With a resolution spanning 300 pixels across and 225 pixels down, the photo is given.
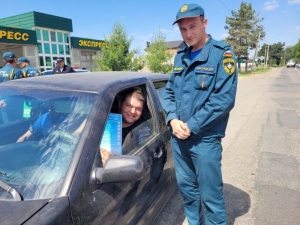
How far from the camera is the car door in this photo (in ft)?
4.10

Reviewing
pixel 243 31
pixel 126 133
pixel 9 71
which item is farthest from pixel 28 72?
pixel 243 31

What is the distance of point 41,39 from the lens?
18.9 meters

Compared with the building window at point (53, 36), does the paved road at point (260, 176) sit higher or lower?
lower

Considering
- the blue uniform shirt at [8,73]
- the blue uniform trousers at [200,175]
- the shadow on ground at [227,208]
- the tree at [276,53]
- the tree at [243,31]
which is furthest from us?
the tree at [276,53]

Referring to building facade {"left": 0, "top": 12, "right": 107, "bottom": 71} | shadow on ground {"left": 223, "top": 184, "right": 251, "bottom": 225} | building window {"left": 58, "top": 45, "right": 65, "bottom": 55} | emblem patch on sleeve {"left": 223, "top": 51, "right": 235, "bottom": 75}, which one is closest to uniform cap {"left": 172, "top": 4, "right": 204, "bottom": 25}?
emblem patch on sleeve {"left": 223, "top": 51, "right": 235, "bottom": 75}

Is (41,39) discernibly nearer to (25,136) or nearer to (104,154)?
(25,136)

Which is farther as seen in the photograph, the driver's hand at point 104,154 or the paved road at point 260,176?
the paved road at point 260,176

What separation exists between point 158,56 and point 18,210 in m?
16.3

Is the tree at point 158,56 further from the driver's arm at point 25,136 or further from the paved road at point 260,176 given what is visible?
the driver's arm at point 25,136

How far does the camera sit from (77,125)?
1.44m

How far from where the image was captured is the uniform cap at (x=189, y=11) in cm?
177

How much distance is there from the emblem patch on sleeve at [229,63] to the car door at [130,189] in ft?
2.60

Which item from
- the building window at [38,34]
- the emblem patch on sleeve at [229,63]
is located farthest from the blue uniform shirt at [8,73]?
the building window at [38,34]

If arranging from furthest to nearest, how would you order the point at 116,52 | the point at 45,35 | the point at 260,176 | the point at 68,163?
the point at 45,35 < the point at 116,52 < the point at 260,176 < the point at 68,163
